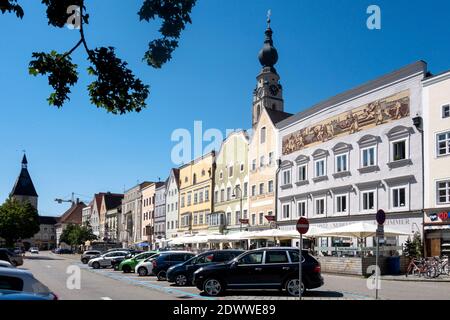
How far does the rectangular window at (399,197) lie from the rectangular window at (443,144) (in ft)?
12.4

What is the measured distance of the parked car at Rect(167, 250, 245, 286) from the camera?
78.4 ft

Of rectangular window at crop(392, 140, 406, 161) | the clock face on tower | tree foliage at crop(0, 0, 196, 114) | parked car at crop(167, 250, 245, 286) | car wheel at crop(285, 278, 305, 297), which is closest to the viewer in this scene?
tree foliage at crop(0, 0, 196, 114)

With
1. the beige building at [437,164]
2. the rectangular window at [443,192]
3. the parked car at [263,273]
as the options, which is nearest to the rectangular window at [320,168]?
the beige building at [437,164]

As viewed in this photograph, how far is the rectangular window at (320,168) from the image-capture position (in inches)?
1764

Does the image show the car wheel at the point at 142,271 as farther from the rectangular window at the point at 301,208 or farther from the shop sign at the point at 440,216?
the rectangular window at the point at 301,208

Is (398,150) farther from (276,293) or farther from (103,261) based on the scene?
(103,261)

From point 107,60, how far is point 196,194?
219ft

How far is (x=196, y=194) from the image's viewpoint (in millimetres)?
74125

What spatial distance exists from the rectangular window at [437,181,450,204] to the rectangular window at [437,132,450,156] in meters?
1.77

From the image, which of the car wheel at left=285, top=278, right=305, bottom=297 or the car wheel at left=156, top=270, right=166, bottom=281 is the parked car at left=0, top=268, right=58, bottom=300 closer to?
the car wheel at left=285, top=278, right=305, bottom=297

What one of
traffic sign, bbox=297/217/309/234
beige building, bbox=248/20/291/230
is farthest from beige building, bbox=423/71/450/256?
beige building, bbox=248/20/291/230

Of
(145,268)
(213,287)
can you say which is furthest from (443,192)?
(213,287)

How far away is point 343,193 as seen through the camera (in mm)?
41781

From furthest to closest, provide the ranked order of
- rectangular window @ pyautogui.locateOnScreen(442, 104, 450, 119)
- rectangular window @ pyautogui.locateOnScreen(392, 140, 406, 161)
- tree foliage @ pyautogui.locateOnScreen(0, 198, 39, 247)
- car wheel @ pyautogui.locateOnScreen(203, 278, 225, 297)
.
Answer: tree foliage @ pyautogui.locateOnScreen(0, 198, 39, 247), rectangular window @ pyautogui.locateOnScreen(392, 140, 406, 161), rectangular window @ pyautogui.locateOnScreen(442, 104, 450, 119), car wheel @ pyautogui.locateOnScreen(203, 278, 225, 297)
